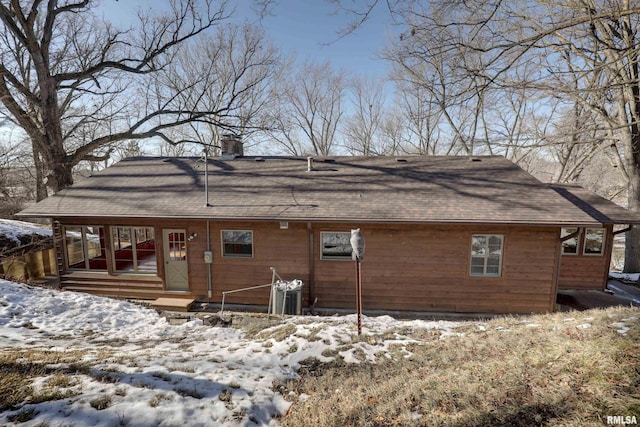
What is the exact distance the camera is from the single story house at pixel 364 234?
7926mm

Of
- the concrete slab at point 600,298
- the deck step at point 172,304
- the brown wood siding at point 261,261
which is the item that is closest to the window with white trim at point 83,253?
the deck step at point 172,304

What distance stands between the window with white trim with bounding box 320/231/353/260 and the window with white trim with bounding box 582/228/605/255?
Answer: 8.35 meters

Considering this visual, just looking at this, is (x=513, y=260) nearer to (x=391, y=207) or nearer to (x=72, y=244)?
(x=391, y=207)

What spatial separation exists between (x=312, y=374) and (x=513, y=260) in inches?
258

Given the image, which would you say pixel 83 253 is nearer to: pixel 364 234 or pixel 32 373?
pixel 32 373

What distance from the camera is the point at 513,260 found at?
26.1 feet

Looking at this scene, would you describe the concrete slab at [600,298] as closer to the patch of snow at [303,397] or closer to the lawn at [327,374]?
the lawn at [327,374]

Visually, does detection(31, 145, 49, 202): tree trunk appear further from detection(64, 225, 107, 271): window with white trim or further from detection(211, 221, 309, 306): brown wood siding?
detection(211, 221, 309, 306): brown wood siding

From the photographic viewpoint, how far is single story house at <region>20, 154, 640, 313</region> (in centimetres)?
793

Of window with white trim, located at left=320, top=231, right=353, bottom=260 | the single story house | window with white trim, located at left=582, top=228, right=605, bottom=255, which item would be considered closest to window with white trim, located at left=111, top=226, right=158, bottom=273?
the single story house

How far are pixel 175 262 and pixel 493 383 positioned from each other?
8.51 meters

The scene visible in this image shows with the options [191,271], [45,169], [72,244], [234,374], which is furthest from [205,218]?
[45,169]

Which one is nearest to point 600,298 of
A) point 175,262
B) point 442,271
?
point 442,271

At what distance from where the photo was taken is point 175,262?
895 centimetres
